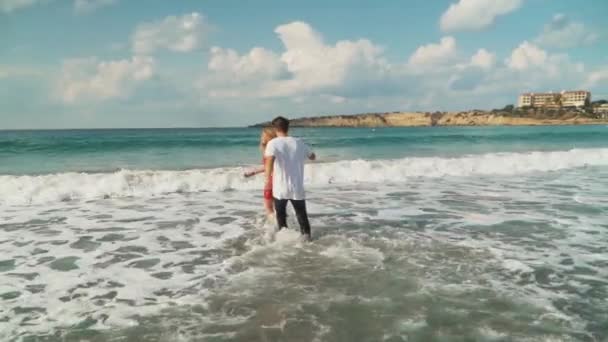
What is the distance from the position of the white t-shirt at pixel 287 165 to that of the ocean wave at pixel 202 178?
23.3 feet

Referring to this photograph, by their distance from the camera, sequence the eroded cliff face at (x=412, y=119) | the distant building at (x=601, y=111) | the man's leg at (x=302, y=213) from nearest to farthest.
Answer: the man's leg at (x=302, y=213)
the distant building at (x=601, y=111)
the eroded cliff face at (x=412, y=119)

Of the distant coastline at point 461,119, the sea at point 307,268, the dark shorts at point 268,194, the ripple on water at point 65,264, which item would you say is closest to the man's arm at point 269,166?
the dark shorts at point 268,194

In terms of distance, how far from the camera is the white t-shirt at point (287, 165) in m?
6.60

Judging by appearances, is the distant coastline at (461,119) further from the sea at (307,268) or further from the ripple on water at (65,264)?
the ripple on water at (65,264)

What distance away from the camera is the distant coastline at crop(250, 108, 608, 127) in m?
122

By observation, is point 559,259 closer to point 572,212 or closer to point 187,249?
point 572,212

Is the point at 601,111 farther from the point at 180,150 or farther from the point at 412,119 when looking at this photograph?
the point at 180,150

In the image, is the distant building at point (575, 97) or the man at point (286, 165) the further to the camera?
the distant building at point (575, 97)

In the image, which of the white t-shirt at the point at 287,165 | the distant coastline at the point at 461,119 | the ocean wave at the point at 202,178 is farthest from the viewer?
the distant coastline at the point at 461,119

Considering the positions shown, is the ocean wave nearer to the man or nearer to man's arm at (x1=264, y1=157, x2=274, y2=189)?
man's arm at (x1=264, y1=157, x2=274, y2=189)

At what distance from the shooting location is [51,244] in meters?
7.02

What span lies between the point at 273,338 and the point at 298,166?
11.4 ft

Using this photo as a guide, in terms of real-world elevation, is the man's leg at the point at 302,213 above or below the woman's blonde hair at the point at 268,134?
below

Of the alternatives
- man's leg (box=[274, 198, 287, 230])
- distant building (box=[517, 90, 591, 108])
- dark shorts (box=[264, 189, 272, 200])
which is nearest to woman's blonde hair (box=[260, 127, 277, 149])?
dark shorts (box=[264, 189, 272, 200])
